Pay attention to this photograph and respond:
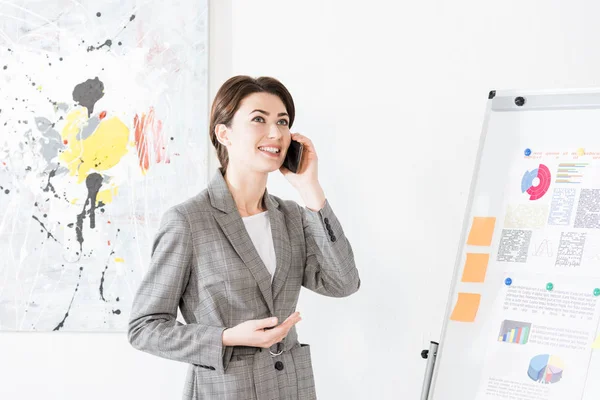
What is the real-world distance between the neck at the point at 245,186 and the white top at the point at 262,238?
3 centimetres

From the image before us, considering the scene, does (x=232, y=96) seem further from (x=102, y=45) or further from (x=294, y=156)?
(x=102, y=45)

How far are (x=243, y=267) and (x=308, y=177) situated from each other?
31cm

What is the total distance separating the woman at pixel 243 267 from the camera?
1761 millimetres

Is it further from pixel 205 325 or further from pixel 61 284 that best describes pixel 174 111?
pixel 205 325

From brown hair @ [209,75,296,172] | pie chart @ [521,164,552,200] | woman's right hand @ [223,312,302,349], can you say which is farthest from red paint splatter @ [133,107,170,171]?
pie chart @ [521,164,552,200]

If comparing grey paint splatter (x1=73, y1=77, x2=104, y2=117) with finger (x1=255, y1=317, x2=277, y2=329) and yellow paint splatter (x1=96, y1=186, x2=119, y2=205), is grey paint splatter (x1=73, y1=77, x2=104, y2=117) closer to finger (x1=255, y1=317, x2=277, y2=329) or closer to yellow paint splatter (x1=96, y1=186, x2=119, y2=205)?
yellow paint splatter (x1=96, y1=186, x2=119, y2=205)

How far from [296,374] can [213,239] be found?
1.32ft

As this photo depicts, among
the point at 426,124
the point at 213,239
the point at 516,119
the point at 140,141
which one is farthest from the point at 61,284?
the point at 516,119

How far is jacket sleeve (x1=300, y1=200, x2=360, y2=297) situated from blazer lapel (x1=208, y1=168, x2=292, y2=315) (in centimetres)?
9

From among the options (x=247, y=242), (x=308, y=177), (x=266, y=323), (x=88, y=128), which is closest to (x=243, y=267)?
(x=247, y=242)

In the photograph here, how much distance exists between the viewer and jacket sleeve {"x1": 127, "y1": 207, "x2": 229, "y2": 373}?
1733 mm

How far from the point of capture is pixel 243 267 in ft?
5.99

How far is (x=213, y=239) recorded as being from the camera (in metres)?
1.82

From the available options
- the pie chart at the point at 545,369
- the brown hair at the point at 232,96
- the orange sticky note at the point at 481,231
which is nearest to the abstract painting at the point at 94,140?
the brown hair at the point at 232,96
